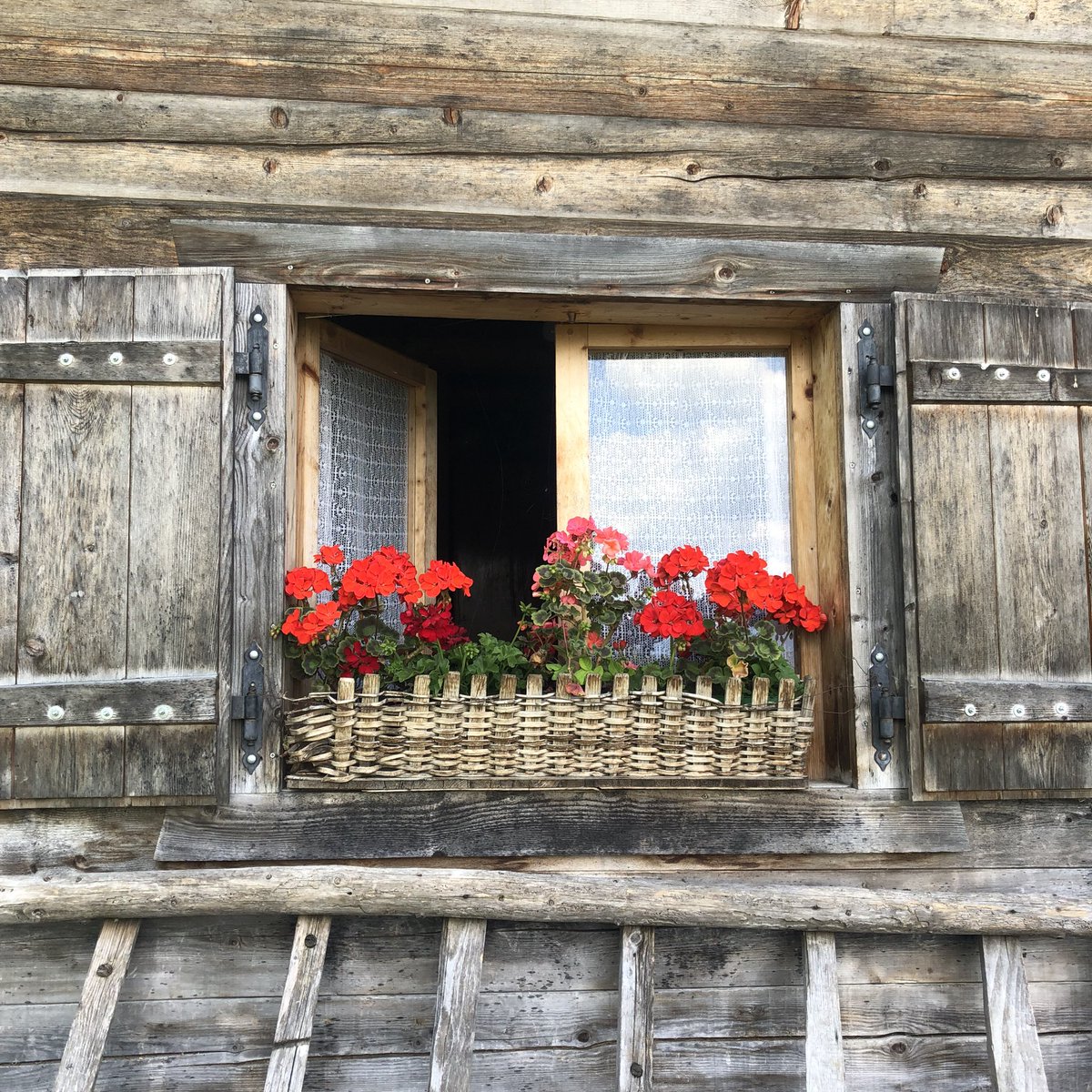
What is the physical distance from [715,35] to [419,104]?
2.47 ft

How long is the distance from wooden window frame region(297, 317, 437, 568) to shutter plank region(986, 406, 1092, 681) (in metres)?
1.62

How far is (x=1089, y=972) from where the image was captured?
86.8 inches

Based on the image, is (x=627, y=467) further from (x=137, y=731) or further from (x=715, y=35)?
(x=137, y=731)

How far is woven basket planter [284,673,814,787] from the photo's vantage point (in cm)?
210

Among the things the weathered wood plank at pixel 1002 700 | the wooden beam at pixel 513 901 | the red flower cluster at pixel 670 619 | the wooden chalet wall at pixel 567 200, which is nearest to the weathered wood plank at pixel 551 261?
the wooden chalet wall at pixel 567 200

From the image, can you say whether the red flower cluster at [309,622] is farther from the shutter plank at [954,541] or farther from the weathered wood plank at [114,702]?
the shutter plank at [954,541]

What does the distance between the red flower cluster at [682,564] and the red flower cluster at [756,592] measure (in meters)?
0.04

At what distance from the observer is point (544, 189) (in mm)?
2348

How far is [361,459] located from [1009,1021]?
81.7 inches

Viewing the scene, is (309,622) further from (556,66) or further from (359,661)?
(556,66)

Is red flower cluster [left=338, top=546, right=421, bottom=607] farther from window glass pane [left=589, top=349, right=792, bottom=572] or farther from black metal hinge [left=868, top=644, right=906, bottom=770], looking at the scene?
black metal hinge [left=868, top=644, right=906, bottom=770]

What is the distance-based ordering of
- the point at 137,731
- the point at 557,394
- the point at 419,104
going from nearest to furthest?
1. the point at 137,731
2. the point at 419,104
3. the point at 557,394

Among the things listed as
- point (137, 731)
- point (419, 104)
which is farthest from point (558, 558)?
point (419, 104)

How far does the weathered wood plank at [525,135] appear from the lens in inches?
89.0
